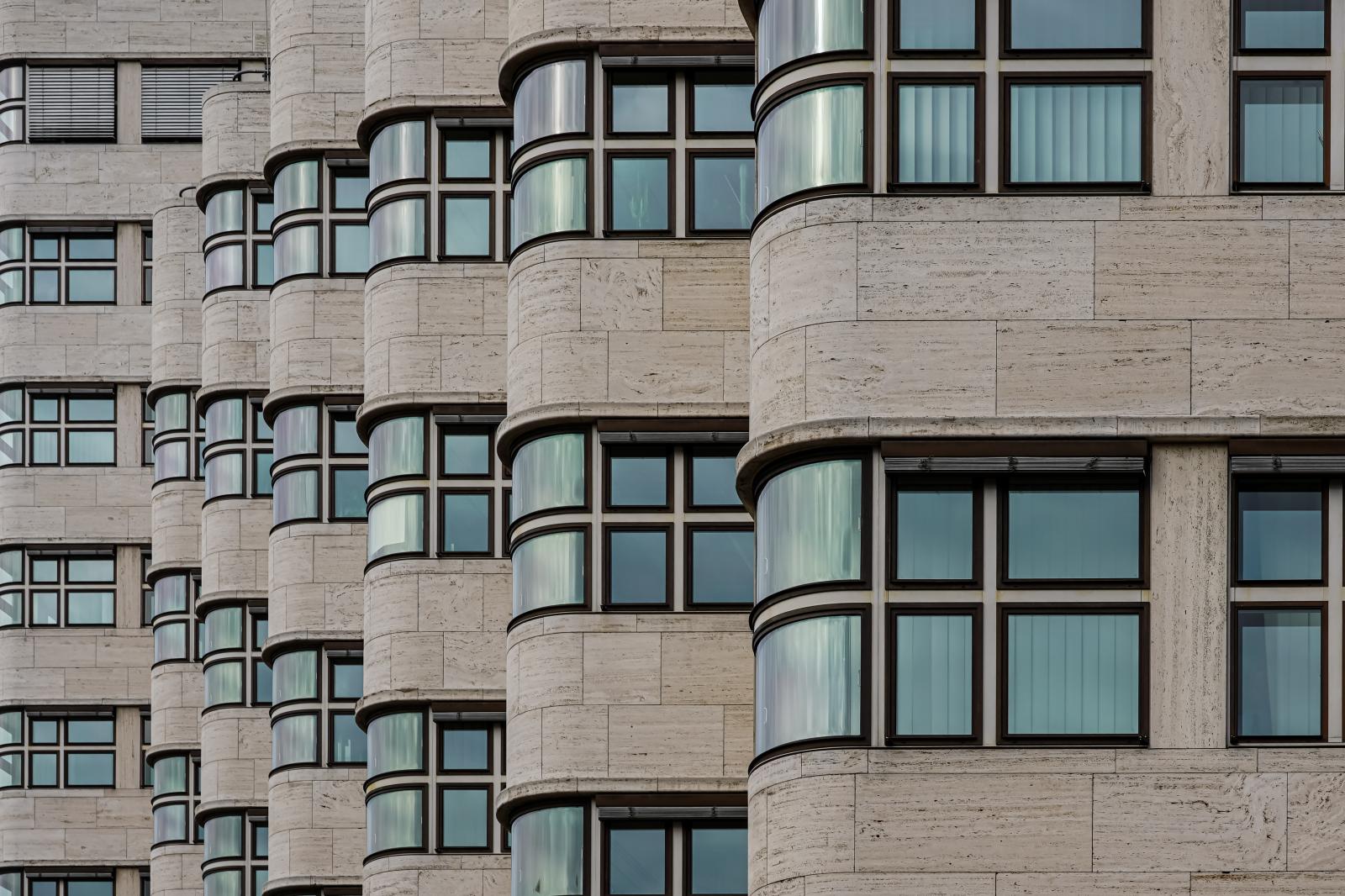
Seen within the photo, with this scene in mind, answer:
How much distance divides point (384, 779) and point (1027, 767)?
1690 centimetres

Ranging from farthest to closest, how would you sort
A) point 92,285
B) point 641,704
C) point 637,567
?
point 92,285 < point 637,567 < point 641,704

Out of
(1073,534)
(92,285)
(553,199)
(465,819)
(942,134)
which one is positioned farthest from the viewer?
(92,285)

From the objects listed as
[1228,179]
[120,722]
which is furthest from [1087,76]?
[120,722]

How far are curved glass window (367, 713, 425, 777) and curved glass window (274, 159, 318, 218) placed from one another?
10.2m

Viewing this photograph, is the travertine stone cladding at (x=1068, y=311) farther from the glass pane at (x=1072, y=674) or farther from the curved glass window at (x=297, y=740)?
the curved glass window at (x=297, y=740)

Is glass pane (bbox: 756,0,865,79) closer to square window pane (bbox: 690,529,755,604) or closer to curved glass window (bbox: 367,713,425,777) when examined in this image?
square window pane (bbox: 690,529,755,604)

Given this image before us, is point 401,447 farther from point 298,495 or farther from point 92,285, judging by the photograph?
point 92,285

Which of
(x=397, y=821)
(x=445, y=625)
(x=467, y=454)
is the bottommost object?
(x=397, y=821)

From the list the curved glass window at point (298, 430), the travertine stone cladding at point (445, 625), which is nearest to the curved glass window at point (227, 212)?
the curved glass window at point (298, 430)

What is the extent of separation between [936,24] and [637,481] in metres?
7.95

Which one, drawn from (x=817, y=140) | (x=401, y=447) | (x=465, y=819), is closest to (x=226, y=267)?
(x=401, y=447)

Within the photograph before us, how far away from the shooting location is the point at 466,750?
4166 cm

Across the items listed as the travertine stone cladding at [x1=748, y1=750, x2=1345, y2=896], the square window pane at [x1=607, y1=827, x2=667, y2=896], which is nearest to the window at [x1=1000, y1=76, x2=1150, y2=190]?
the travertine stone cladding at [x1=748, y1=750, x2=1345, y2=896]

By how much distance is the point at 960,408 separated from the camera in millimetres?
27016
